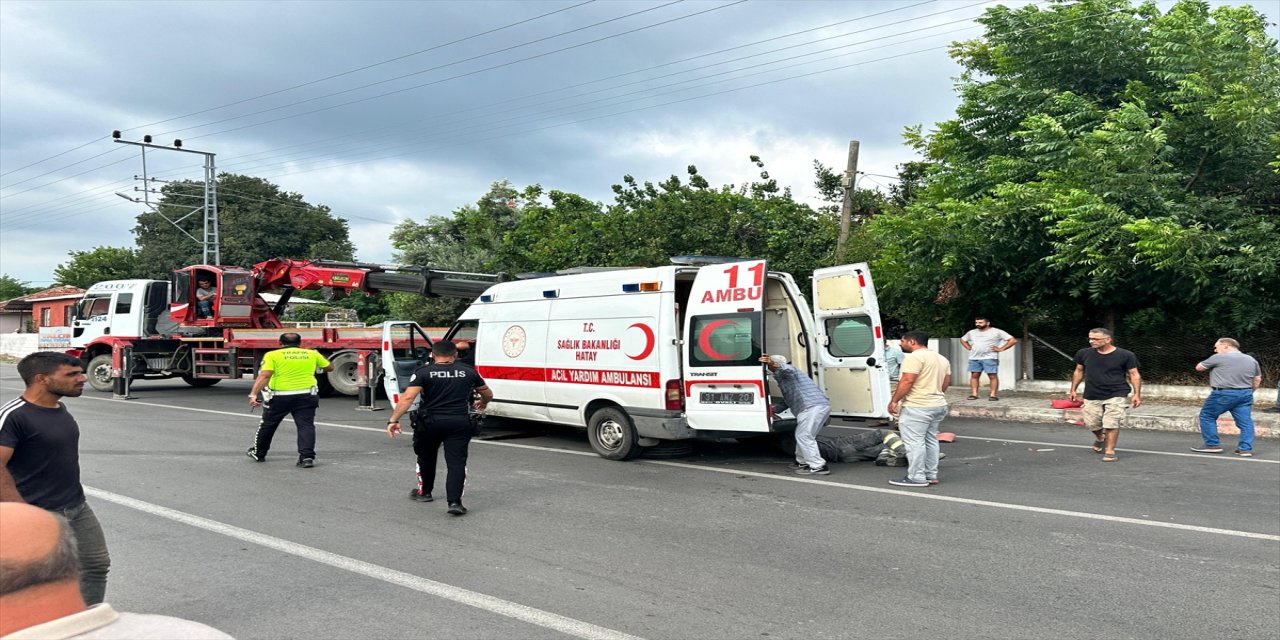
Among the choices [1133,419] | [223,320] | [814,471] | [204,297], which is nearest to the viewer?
[814,471]

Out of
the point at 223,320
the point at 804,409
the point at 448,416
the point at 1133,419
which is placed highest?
the point at 223,320

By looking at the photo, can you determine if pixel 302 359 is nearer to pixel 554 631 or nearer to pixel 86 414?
pixel 554 631

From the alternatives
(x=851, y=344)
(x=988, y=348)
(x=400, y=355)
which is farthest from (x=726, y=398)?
(x=988, y=348)

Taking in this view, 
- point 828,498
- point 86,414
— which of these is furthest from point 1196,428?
point 86,414

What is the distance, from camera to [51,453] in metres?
3.91

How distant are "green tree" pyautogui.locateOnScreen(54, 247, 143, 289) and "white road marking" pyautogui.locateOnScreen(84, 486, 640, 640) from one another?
57723mm

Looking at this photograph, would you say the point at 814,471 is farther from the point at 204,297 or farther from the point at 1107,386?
the point at 204,297

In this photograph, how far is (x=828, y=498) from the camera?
7402mm

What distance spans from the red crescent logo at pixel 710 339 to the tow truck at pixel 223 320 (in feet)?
27.2

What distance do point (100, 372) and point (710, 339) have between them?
17.3 metres

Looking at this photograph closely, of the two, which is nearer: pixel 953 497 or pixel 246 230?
pixel 953 497

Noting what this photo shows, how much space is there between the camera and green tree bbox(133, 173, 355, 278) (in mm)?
50781

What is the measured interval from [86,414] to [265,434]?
7.53m

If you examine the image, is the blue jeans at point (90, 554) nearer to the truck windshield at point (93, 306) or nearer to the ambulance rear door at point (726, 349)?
the ambulance rear door at point (726, 349)
